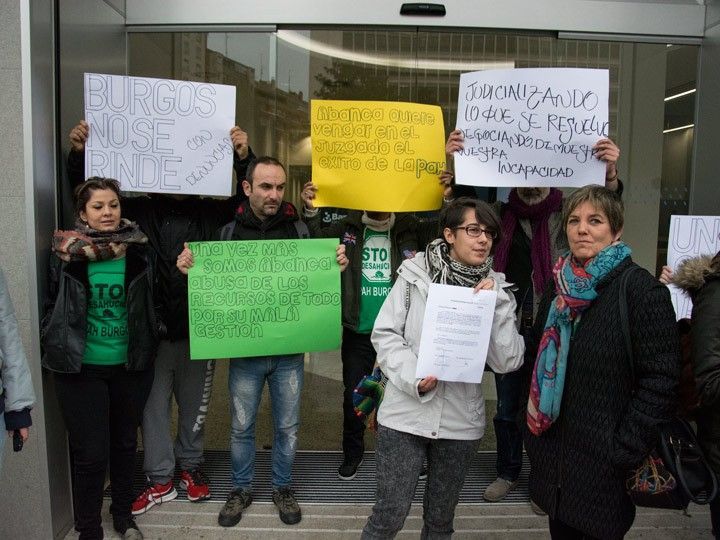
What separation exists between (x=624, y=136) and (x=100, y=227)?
12.8 ft

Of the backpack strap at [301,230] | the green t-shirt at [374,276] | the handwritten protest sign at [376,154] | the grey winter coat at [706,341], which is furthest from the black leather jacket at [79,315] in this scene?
the grey winter coat at [706,341]

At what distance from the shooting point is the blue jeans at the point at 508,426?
3902 millimetres

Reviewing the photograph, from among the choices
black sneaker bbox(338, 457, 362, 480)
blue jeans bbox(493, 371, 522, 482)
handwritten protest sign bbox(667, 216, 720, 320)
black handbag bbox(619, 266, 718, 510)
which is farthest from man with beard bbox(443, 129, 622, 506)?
black handbag bbox(619, 266, 718, 510)

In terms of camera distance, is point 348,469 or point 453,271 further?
point 348,469

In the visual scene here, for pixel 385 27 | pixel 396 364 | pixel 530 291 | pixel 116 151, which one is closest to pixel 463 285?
pixel 396 364

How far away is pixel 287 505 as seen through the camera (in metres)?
3.71

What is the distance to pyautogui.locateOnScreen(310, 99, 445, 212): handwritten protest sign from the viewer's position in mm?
3613

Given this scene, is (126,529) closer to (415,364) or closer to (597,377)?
(415,364)

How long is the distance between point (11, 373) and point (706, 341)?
8.72 feet

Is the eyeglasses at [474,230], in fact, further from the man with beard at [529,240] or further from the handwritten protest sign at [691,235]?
the handwritten protest sign at [691,235]

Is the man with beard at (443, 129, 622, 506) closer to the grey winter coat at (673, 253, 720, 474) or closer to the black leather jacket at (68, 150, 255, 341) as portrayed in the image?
the grey winter coat at (673, 253, 720, 474)

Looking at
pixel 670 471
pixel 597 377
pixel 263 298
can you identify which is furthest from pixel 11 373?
pixel 670 471

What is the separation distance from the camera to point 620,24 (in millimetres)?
4434

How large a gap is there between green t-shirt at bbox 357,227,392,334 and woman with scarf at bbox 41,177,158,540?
49.2 inches
